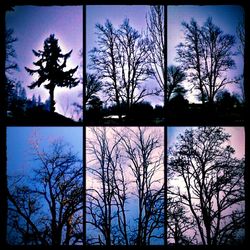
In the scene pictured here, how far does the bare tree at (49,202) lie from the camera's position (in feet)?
6.90

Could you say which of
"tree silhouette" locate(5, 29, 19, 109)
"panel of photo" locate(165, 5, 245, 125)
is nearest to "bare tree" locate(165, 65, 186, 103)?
"panel of photo" locate(165, 5, 245, 125)

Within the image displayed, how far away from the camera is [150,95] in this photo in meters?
2.07

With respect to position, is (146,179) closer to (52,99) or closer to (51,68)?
(52,99)

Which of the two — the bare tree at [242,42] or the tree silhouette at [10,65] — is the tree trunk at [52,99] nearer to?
the tree silhouette at [10,65]

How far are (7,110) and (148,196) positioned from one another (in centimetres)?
125

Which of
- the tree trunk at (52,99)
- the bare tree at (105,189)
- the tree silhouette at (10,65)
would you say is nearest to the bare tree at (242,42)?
the bare tree at (105,189)

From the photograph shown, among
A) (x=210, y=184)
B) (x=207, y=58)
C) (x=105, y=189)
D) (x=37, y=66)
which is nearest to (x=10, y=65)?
(x=37, y=66)

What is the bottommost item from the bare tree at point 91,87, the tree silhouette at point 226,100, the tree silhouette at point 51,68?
the tree silhouette at point 226,100

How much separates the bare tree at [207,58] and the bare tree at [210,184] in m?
0.33

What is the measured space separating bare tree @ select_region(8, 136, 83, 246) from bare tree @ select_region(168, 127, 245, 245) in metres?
0.75

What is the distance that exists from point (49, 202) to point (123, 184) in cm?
59

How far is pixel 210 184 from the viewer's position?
216 cm

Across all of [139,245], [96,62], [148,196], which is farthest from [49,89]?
[139,245]

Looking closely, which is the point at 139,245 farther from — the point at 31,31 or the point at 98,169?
the point at 31,31
